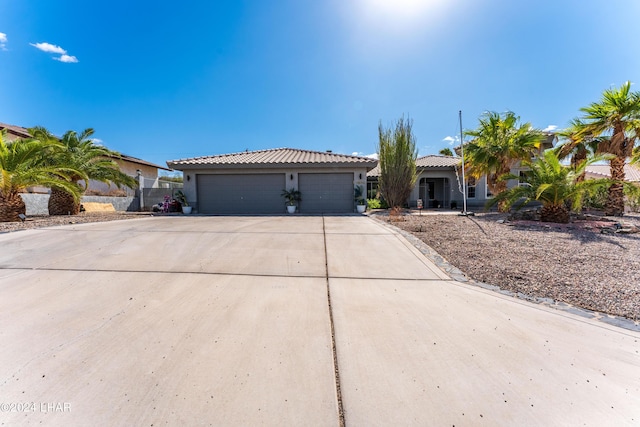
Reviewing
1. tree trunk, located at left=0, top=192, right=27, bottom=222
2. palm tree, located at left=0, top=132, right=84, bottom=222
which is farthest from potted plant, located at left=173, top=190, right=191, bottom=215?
tree trunk, located at left=0, top=192, right=27, bottom=222

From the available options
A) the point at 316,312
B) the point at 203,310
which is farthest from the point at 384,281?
the point at 203,310

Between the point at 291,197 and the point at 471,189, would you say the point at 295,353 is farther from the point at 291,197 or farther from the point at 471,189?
the point at 471,189

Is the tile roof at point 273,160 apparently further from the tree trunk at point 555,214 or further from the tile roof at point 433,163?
the tree trunk at point 555,214

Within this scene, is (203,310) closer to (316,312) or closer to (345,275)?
(316,312)

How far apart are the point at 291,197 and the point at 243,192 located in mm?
2850

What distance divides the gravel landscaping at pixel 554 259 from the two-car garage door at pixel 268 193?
683 cm

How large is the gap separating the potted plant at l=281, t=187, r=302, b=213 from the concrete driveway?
31.6 feet

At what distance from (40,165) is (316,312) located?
43.4ft

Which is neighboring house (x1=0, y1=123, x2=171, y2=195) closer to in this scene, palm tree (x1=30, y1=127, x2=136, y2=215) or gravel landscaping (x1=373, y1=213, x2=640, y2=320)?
palm tree (x1=30, y1=127, x2=136, y2=215)

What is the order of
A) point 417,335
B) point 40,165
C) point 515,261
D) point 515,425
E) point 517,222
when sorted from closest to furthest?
point 515,425 → point 417,335 → point 515,261 → point 517,222 → point 40,165

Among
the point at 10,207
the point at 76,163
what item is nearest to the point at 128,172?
the point at 76,163

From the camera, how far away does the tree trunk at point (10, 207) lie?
9.15 meters

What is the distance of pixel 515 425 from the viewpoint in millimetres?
1690

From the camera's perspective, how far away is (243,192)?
14.9m
